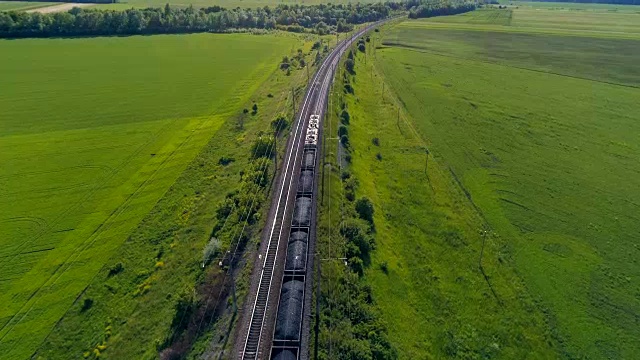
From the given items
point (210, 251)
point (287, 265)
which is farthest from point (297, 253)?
point (210, 251)

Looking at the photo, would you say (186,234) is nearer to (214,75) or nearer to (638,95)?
(214,75)

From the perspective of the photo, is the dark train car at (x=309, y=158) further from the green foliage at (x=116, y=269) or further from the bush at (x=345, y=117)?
the green foliage at (x=116, y=269)

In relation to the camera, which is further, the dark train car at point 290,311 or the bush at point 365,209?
the bush at point 365,209

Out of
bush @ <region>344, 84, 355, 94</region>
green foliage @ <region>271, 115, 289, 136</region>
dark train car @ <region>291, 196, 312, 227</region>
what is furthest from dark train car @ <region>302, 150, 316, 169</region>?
bush @ <region>344, 84, 355, 94</region>

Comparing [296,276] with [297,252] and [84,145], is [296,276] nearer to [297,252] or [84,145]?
[297,252]

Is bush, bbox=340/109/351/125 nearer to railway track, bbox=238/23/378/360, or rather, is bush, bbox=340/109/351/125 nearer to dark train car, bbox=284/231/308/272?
railway track, bbox=238/23/378/360

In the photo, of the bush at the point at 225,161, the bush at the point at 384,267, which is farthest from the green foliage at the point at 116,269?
the bush at the point at 384,267

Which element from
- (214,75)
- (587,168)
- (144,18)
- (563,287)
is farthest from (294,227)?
(144,18)
